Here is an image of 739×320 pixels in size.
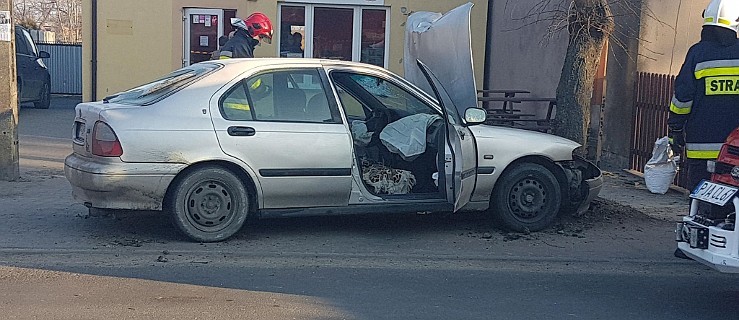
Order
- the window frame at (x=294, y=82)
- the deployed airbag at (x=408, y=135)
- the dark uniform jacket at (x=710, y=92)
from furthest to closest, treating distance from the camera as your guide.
→ 1. the deployed airbag at (x=408, y=135)
2. the window frame at (x=294, y=82)
3. the dark uniform jacket at (x=710, y=92)

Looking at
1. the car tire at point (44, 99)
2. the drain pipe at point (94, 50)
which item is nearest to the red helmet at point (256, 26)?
the drain pipe at point (94, 50)

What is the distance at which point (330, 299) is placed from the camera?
5.91 meters

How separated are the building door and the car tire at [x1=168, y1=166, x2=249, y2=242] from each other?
9933 millimetres

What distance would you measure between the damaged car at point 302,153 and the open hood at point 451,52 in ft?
0.87

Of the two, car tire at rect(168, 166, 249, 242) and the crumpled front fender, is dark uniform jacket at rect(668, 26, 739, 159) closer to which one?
the crumpled front fender

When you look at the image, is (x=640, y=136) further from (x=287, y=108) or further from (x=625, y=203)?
(x=287, y=108)

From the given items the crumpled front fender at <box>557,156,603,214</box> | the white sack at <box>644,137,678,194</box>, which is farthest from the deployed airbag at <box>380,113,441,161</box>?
the white sack at <box>644,137,678,194</box>

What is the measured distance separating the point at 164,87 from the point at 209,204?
43.2 inches

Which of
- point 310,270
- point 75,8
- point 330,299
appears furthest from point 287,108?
point 75,8

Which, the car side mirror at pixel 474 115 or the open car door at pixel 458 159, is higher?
the car side mirror at pixel 474 115

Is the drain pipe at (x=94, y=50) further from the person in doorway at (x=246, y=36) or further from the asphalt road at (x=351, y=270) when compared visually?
the asphalt road at (x=351, y=270)

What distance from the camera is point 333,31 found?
17031 millimetres

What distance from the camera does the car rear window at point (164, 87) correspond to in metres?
7.34

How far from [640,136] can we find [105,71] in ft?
32.3
